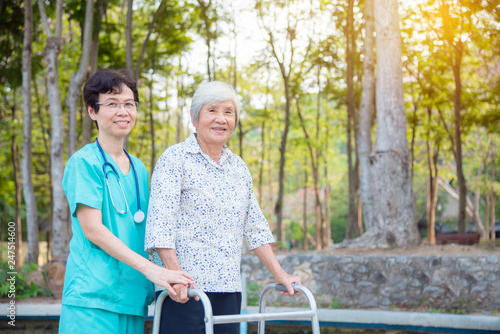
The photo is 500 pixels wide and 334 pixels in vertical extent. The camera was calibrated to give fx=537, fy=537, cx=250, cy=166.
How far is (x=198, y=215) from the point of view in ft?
7.00

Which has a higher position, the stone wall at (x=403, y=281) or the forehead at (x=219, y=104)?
the forehead at (x=219, y=104)

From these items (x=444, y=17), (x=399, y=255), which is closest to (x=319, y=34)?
(x=444, y=17)

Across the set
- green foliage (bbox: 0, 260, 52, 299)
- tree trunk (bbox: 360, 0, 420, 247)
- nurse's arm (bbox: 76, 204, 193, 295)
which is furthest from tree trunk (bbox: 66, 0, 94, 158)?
nurse's arm (bbox: 76, 204, 193, 295)

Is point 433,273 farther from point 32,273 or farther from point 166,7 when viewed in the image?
point 166,7

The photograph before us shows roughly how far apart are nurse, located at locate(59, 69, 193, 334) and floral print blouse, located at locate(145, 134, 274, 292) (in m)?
0.10

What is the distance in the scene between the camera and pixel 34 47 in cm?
1453

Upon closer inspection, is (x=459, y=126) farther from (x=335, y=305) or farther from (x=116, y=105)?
(x=116, y=105)

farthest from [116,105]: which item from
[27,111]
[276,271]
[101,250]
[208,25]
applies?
[208,25]

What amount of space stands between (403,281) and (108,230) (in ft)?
20.0

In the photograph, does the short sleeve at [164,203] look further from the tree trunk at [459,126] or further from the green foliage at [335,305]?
the tree trunk at [459,126]

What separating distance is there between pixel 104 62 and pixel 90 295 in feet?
37.6

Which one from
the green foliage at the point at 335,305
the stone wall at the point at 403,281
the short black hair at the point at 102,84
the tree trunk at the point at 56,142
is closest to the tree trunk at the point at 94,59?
the tree trunk at the point at 56,142

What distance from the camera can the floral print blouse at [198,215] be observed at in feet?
6.70

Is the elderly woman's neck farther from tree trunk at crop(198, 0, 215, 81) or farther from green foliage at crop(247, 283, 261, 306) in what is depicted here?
tree trunk at crop(198, 0, 215, 81)
